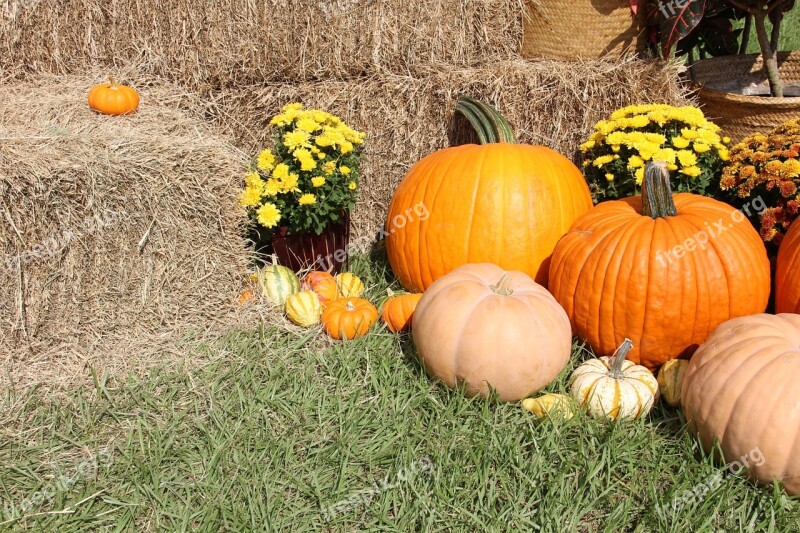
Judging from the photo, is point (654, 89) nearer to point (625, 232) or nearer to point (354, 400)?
point (625, 232)

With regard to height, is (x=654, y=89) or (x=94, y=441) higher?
(x=654, y=89)

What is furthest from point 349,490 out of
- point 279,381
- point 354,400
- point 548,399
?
point 548,399

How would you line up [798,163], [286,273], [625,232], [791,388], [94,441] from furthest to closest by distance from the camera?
[286,273] → [798,163] → [625,232] → [94,441] → [791,388]

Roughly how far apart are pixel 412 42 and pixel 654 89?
1367 millimetres

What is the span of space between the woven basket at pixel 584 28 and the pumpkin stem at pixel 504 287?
1.76 metres

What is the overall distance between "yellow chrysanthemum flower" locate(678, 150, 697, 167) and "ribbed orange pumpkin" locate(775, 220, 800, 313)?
544 mm

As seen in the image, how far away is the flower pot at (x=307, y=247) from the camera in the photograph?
3400mm

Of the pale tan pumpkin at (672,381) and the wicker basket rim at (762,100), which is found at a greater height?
the wicker basket rim at (762,100)

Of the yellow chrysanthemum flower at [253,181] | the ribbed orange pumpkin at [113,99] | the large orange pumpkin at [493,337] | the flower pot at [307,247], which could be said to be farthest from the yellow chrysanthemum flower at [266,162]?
the large orange pumpkin at [493,337]

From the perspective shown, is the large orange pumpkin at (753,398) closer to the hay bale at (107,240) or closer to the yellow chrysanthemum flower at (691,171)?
the yellow chrysanthemum flower at (691,171)

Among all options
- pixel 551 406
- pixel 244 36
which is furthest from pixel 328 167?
pixel 551 406

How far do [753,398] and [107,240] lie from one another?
98.5 inches

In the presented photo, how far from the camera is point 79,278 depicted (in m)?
2.72

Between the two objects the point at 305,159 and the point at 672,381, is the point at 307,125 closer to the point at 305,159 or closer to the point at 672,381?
the point at 305,159
